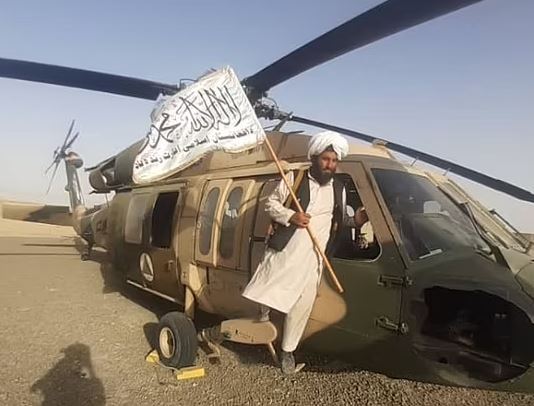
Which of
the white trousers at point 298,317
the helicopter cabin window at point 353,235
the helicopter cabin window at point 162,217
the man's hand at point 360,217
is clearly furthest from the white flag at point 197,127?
the helicopter cabin window at point 162,217

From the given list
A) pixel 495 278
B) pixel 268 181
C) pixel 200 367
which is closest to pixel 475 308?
pixel 495 278

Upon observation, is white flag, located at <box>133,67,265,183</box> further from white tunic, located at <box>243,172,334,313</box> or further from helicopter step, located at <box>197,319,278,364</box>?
helicopter step, located at <box>197,319,278,364</box>

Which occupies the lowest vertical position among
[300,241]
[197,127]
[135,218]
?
[300,241]

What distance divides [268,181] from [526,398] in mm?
3136

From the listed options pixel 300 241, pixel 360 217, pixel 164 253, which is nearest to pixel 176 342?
pixel 164 253

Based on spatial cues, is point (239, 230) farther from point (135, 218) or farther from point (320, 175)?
point (135, 218)

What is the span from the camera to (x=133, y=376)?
470 cm

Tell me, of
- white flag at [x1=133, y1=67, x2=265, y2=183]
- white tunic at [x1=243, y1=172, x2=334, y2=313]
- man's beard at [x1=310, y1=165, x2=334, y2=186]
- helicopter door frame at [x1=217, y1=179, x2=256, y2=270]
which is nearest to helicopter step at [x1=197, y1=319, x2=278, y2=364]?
white tunic at [x1=243, y1=172, x2=334, y2=313]

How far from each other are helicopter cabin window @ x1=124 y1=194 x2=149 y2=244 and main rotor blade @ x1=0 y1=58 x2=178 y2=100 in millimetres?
1561

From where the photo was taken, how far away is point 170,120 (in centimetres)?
420

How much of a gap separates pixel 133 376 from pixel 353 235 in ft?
8.55

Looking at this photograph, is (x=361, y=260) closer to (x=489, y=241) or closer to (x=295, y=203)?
(x=295, y=203)

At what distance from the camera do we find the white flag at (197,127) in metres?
4.11

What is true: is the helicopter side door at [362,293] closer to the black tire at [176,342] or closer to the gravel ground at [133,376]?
the gravel ground at [133,376]
